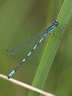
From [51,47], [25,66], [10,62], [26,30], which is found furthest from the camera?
[26,30]

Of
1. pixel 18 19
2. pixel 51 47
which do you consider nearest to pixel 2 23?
pixel 18 19

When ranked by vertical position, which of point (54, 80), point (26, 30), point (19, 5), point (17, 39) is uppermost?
point (19, 5)

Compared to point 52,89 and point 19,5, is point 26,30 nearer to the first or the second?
point 19,5

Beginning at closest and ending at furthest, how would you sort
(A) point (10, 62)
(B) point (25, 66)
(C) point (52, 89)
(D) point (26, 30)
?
(C) point (52, 89) → (B) point (25, 66) → (A) point (10, 62) → (D) point (26, 30)

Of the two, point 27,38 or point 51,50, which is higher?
point 27,38

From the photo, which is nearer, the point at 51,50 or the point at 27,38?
the point at 51,50

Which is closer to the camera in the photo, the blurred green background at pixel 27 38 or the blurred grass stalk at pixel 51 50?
the blurred grass stalk at pixel 51 50

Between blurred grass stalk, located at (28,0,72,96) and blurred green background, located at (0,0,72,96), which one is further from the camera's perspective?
blurred green background, located at (0,0,72,96)

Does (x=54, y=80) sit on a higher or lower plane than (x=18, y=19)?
lower
